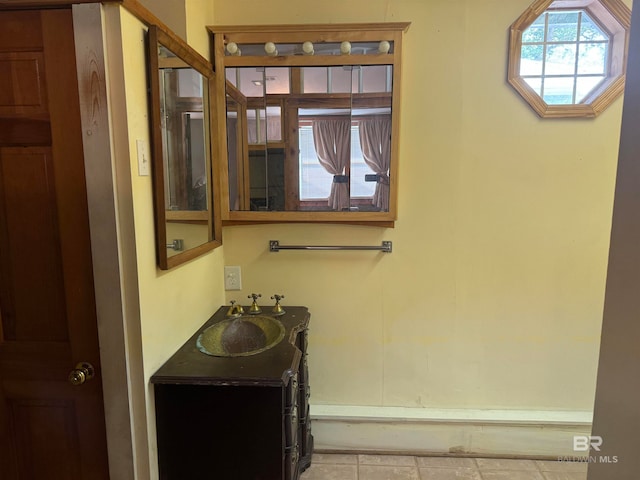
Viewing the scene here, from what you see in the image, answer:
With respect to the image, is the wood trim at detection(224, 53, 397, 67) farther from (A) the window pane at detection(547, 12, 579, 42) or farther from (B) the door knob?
(B) the door knob

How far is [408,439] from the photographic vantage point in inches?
82.5

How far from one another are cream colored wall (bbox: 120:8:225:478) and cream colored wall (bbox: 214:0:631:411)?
61 cm

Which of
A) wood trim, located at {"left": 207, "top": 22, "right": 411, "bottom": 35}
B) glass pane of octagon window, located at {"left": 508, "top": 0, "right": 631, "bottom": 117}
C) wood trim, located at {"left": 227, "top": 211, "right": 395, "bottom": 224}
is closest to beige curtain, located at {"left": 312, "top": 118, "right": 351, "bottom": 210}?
wood trim, located at {"left": 227, "top": 211, "right": 395, "bottom": 224}

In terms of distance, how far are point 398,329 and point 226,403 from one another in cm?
107

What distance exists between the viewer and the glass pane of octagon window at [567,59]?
1850mm

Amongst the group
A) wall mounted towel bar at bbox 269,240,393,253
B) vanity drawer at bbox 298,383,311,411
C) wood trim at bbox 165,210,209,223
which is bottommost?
vanity drawer at bbox 298,383,311,411

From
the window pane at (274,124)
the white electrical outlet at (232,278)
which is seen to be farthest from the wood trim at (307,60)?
the white electrical outlet at (232,278)

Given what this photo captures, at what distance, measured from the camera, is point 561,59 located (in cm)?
188

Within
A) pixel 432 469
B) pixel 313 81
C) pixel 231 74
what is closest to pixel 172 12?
pixel 231 74

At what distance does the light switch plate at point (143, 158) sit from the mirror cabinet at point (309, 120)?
70 cm

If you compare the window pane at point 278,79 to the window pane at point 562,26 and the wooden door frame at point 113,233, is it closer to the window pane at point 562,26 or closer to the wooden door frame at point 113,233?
the wooden door frame at point 113,233

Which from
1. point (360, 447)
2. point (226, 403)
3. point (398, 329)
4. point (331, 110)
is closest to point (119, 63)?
point (331, 110)

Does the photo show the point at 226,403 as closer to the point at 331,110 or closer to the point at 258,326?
the point at 258,326

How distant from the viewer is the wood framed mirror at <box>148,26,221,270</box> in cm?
130
